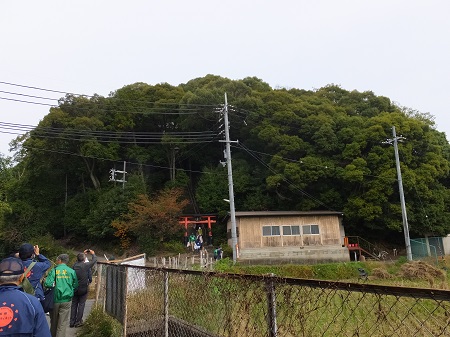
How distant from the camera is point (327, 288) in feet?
6.70

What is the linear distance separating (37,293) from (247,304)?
12.4 ft

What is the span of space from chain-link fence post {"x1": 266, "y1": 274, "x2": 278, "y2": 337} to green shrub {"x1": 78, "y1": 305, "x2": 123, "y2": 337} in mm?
3790

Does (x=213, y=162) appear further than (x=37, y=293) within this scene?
Yes

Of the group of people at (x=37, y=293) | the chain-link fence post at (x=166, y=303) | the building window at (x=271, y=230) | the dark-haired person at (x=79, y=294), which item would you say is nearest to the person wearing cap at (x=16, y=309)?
the group of people at (x=37, y=293)

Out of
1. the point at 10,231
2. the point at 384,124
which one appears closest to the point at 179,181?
the point at 10,231

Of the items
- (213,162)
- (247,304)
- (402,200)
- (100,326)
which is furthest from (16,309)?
(213,162)

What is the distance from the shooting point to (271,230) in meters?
24.4

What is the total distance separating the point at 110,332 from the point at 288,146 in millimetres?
23025

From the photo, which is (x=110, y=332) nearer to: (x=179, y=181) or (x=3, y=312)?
(x=3, y=312)

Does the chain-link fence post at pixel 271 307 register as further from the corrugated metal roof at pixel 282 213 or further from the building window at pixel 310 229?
the building window at pixel 310 229

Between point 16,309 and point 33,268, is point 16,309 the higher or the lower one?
the lower one

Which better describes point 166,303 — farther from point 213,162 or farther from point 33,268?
point 213,162

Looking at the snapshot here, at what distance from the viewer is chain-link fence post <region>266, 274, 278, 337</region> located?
229 cm

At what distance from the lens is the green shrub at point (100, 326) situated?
18.7 feet
